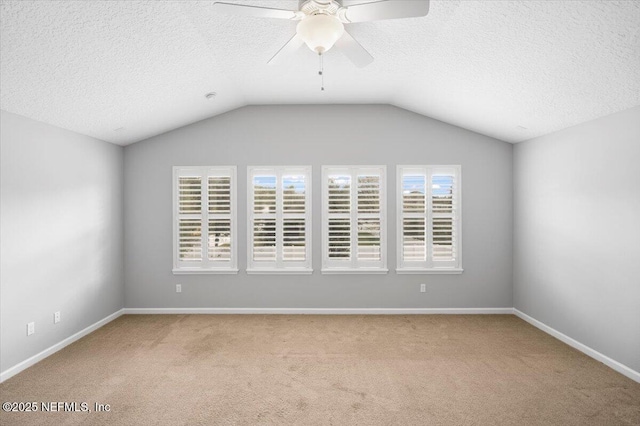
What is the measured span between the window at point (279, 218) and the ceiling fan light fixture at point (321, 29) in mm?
2810

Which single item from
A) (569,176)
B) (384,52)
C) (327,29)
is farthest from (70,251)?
(569,176)

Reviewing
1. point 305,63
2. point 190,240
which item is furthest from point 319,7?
point 190,240

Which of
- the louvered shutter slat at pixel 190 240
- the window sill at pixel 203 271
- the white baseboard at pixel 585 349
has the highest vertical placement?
the louvered shutter slat at pixel 190 240

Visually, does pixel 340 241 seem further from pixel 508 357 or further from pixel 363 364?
pixel 508 357

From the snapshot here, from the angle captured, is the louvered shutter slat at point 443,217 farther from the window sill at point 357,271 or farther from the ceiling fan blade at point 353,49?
the ceiling fan blade at point 353,49

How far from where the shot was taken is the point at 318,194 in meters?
4.93

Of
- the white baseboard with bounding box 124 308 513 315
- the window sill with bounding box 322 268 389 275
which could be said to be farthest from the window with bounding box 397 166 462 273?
the white baseboard with bounding box 124 308 513 315

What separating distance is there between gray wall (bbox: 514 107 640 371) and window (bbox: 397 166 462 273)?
94cm

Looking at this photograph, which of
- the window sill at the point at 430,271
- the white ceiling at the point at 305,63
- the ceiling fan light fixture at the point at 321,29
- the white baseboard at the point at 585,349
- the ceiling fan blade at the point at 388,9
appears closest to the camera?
the ceiling fan blade at the point at 388,9

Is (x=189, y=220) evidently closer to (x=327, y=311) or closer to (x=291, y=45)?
(x=327, y=311)

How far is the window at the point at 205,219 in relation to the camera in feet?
16.2

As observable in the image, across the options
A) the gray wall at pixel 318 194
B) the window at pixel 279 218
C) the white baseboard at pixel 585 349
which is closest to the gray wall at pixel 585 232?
the white baseboard at pixel 585 349

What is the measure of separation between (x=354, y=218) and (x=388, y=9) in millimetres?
3215

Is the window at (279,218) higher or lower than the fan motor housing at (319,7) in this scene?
lower
